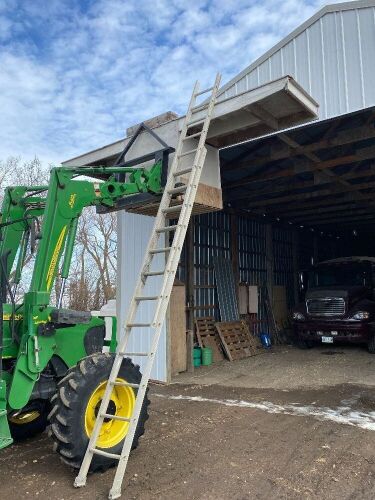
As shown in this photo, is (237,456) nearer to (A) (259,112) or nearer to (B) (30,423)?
(B) (30,423)

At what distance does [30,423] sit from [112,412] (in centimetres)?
141

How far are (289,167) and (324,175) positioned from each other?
35.3 inches

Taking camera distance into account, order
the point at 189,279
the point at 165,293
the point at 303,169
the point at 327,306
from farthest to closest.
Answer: the point at 327,306, the point at 189,279, the point at 303,169, the point at 165,293

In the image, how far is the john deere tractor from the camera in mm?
4098

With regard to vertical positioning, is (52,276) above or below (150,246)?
below

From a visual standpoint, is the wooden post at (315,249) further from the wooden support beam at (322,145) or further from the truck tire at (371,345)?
the wooden support beam at (322,145)

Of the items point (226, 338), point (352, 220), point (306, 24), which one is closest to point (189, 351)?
point (226, 338)

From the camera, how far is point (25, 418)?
519 centimetres

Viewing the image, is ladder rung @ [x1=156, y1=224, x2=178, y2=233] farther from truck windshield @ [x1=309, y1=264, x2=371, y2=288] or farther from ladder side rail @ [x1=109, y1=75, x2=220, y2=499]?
truck windshield @ [x1=309, y1=264, x2=371, y2=288]

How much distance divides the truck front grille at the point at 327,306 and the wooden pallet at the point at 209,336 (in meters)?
3.00

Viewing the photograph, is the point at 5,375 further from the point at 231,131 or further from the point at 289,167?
the point at 289,167

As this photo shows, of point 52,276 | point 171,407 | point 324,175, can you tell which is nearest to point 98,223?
point 324,175

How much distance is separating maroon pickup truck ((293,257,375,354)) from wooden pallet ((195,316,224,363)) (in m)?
2.68

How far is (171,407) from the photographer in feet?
22.9
